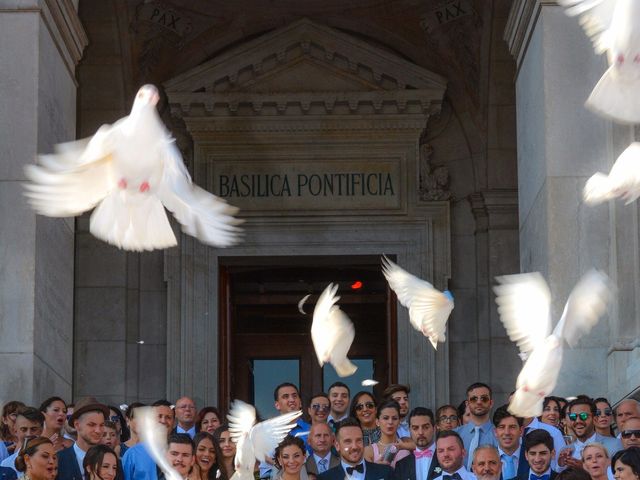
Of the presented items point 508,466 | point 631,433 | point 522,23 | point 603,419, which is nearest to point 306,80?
point 522,23

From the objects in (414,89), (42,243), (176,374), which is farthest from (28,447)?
(414,89)

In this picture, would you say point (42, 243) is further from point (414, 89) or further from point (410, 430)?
point (414, 89)

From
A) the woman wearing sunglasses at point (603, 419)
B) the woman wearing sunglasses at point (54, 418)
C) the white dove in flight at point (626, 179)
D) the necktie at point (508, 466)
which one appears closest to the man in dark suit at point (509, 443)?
the necktie at point (508, 466)

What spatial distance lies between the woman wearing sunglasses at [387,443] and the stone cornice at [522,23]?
5322mm

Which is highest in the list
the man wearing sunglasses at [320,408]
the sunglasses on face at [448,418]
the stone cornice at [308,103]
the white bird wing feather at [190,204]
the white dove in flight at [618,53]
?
the stone cornice at [308,103]

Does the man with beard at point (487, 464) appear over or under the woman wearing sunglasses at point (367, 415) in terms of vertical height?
under

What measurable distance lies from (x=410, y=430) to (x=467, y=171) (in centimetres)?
997

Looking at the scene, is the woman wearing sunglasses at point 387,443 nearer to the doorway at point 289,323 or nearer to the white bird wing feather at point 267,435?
the white bird wing feather at point 267,435

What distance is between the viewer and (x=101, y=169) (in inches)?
461

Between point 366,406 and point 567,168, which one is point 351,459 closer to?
point 366,406

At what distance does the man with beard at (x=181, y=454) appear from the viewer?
12344 mm

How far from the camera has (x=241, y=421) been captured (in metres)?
13.2

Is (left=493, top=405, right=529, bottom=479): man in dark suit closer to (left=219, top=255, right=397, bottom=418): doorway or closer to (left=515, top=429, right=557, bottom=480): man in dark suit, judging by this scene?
(left=515, top=429, right=557, bottom=480): man in dark suit

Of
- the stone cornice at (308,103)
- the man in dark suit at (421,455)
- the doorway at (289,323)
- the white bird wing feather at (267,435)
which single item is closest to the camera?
the white bird wing feather at (267,435)
